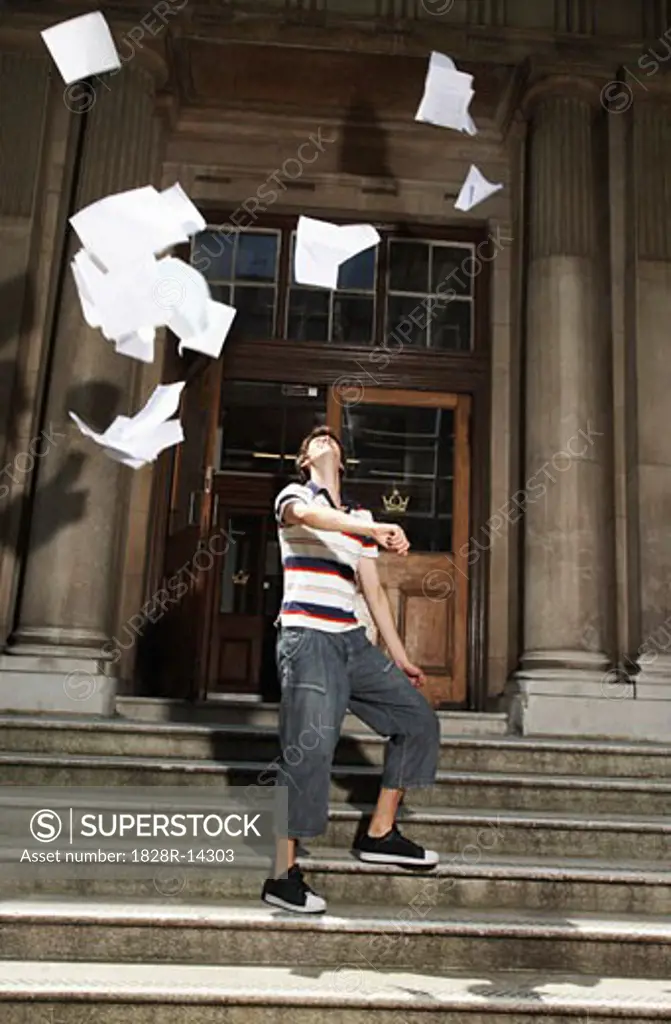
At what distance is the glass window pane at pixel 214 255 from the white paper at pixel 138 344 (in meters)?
2.00

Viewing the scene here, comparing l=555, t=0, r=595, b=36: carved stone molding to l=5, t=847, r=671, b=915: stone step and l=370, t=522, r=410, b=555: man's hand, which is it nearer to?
l=370, t=522, r=410, b=555: man's hand

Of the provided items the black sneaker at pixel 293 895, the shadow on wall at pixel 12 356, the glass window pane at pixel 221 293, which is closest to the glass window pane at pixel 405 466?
the glass window pane at pixel 221 293

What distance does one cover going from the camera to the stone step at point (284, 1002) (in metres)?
2.71

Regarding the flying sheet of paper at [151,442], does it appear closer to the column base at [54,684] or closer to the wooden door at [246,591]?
the column base at [54,684]

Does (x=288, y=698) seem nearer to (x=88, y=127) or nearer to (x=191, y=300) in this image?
(x=191, y=300)

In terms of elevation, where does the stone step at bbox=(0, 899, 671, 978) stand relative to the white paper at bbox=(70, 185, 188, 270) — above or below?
below

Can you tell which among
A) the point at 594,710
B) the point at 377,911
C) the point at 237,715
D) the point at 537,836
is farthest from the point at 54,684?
the point at 594,710

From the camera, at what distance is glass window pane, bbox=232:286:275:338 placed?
7738 mm

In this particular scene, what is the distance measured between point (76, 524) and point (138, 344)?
1.25 meters

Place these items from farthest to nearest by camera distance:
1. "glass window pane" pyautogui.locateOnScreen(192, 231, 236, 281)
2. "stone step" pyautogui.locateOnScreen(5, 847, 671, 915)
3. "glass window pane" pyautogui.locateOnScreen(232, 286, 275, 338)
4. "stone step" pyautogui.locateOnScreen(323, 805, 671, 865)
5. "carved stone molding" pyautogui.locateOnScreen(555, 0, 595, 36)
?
"glass window pane" pyautogui.locateOnScreen(192, 231, 236, 281) → "glass window pane" pyautogui.locateOnScreen(232, 286, 275, 338) → "carved stone molding" pyautogui.locateOnScreen(555, 0, 595, 36) → "stone step" pyautogui.locateOnScreen(323, 805, 671, 865) → "stone step" pyautogui.locateOnScreen(5, 847, 671, 915)

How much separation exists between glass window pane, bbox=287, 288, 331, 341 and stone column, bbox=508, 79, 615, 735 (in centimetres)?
184

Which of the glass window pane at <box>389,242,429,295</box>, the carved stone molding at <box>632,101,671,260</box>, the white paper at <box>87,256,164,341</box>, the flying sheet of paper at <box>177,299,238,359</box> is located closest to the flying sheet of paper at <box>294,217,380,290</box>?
the flying sheet of paper at <box>177,299,238,359</box>

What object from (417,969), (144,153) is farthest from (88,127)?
(417,969)

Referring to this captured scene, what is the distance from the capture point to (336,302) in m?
7.86
